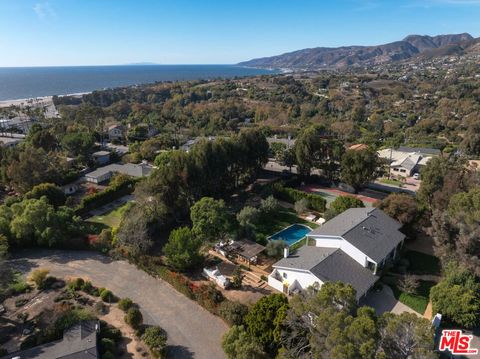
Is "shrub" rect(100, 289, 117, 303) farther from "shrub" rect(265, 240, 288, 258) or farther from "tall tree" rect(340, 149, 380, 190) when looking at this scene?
"tall tree" rect(340, 149, 380, 190)

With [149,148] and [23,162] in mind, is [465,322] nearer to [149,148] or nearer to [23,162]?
[23,162]

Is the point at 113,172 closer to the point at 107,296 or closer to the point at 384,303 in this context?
the point at 107,296

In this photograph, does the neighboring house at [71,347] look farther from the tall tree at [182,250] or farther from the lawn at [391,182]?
the lawn at [391,182]

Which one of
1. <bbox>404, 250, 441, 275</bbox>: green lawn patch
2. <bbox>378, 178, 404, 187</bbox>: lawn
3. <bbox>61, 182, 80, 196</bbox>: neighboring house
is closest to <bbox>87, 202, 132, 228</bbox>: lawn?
→ <bbox>61, 182, 80, 196</bbox>: neighboring house

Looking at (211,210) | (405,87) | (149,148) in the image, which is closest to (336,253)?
(211,210)

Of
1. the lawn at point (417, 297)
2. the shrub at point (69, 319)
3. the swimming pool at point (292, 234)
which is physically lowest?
the lawn at point (417, 297)

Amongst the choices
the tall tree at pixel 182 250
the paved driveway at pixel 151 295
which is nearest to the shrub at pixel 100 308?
the paved driveway at pixel 151 295
